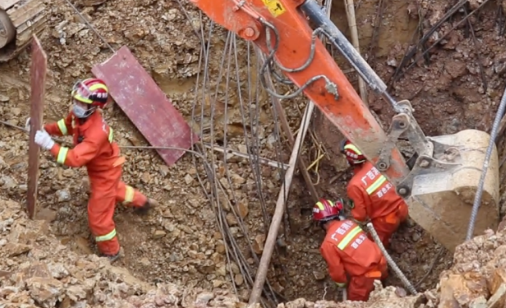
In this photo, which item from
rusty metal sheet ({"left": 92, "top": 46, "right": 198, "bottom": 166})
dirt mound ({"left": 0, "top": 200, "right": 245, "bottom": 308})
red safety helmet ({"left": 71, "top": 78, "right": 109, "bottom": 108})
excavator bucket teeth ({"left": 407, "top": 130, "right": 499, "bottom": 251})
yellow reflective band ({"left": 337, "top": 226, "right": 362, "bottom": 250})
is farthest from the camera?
rusty metal sheet ({"left": 92, "top": 46, "right": 198, "bottom": 166})

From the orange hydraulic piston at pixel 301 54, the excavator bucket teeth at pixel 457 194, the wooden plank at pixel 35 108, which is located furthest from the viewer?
the wooden plank at pixel 35 108

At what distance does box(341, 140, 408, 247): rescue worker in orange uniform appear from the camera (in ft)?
22.5

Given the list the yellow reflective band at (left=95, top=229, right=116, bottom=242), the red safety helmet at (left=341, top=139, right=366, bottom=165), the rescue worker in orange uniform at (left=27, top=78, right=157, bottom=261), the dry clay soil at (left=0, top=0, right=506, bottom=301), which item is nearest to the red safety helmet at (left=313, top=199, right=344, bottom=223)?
the red safety helmet at (left=341, top=139, right=366, bottom=165)

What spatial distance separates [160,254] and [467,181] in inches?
114

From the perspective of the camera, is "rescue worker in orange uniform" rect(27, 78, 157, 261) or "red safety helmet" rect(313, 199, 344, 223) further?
"red safety helmet" rect(313, 199, 344, 223)

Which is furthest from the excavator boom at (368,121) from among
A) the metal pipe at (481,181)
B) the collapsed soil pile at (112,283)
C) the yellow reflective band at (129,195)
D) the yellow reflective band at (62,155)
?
the yellow reflective band at (129,195)

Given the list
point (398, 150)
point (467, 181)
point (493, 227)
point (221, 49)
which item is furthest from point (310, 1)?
point (221, 49)

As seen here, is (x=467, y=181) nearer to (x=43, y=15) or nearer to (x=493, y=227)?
(x=493, y=227)

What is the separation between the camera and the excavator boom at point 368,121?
5.12m

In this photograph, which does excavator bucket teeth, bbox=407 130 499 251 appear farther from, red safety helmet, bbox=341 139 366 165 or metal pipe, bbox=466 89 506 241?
red safety helmet, bbox=341 139 366 165

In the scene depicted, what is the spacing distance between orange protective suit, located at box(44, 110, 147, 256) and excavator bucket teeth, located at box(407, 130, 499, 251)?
254cm

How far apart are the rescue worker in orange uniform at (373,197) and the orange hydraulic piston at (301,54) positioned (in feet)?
3.70

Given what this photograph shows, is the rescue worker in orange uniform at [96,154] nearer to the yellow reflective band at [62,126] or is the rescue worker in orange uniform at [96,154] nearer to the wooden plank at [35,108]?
the yellow reflective band at [62,126]

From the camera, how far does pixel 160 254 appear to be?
22.6 ft
